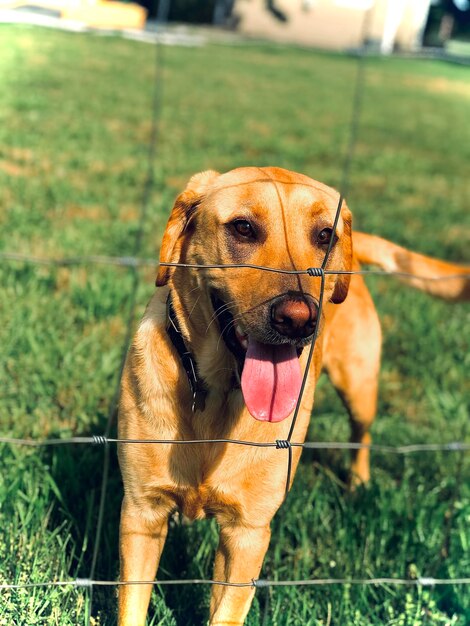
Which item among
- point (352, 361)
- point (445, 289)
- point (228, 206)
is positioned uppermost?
point (228, 206)

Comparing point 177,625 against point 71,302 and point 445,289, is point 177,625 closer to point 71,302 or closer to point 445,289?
point 445,289

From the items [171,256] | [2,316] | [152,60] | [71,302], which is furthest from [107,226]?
[152,60]

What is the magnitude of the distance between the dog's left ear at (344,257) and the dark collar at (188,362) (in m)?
0.61

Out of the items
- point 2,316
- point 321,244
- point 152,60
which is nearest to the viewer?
point 321,244

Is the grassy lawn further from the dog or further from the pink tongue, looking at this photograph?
the pink tongue

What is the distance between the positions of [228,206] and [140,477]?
878 millimetres

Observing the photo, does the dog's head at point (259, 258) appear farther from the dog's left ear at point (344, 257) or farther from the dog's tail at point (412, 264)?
the dog's tail at point (412, 264)

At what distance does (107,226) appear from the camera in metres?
6.37

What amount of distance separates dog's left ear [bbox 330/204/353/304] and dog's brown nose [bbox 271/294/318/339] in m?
0.55

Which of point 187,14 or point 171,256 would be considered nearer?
point 171,256

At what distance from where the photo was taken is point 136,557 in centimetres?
254

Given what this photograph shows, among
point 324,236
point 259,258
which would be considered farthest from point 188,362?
point 324,236

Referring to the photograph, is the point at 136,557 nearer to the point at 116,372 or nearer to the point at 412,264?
the point at 116,372

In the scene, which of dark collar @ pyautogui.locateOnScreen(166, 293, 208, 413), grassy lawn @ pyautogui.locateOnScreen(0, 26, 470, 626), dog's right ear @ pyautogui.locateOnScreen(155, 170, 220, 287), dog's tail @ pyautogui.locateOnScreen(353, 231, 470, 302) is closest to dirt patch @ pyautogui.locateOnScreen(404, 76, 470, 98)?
grassy lawn @ pyautogui.locateOnScreen(0, 26, 470, 626)
